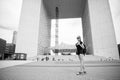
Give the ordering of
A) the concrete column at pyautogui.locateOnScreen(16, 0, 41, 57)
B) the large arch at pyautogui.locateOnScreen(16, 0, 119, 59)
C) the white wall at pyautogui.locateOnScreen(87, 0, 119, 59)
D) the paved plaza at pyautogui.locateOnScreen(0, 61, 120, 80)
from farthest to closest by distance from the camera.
→ the concrete column at pyautogui.locateOnScreen(16, 0, 41, 57), the large arch at pyautogui.locateOnScreen(16, 0, 119, 59), the white wall at pyautogui.locateOnScreen(87, 0, 119, 59), the paved plaza at pyautogui.locateOnScreen(0, 61, 120, 80)

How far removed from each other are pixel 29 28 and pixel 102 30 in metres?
14.4

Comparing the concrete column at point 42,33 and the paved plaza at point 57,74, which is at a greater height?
the concrete column at point 42,33

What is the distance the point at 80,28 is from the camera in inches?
974

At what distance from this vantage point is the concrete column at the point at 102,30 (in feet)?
43.2

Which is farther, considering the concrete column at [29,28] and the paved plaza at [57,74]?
the concrete column at [29,28]

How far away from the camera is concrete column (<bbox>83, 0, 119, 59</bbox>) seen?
43.2ft

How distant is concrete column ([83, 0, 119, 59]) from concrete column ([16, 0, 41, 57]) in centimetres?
1096

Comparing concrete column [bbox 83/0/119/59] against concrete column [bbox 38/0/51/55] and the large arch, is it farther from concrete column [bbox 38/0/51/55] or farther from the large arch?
concrete column [bbox 38/0/51/55]

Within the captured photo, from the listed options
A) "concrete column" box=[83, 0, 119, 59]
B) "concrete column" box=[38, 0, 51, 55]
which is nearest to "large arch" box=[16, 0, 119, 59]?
"concrete column" box=[83, 0, 119, 59]

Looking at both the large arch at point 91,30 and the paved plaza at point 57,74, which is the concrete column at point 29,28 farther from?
the paved plaza at point 57,74

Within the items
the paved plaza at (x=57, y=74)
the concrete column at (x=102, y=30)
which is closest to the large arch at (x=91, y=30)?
the concrete column at (x=102, y=30)

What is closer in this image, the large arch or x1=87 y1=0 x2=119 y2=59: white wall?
x1=87 y1=0 x2=119 y2=59: white wall

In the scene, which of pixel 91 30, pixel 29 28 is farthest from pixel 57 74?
pixel 29 28

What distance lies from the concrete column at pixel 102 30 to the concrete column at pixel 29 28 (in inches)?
431
